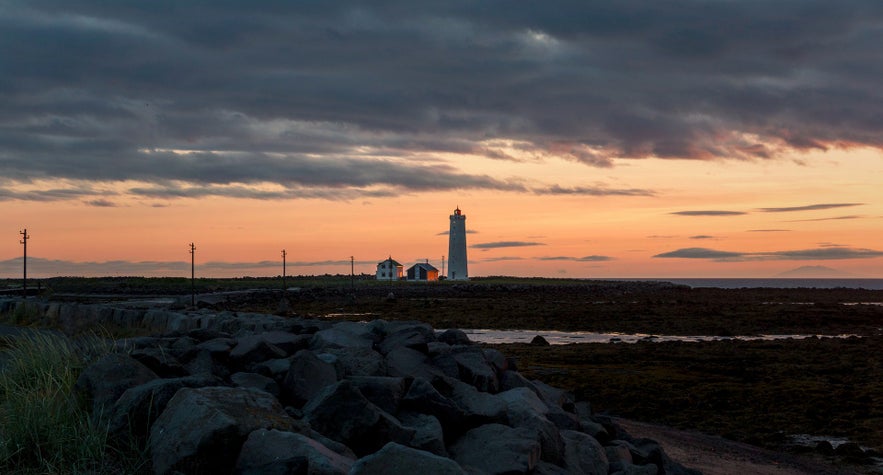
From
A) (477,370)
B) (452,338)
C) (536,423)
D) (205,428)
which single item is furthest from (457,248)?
(205,428)

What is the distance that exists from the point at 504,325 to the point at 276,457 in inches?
1244

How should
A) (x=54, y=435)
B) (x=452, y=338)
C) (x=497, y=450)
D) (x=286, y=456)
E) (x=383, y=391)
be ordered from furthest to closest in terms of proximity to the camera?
(x=452, y=338)
(x=383, y=391)
(x=497, y=450)
(x=54, y=435)
(x=286, y=456)

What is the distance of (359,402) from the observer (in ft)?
21.8

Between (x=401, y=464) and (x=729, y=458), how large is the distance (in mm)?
8481

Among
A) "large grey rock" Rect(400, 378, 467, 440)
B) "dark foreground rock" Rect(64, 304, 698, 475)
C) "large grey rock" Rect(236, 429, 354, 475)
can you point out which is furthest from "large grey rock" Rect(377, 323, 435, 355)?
"large grey rock" Rect(236, 429, 354, 475)

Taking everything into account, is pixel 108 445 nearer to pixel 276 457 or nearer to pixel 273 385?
pixel 276 457

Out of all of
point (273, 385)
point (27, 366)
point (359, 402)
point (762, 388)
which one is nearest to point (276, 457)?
point (359, 402)

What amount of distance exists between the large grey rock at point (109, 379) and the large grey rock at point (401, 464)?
2815 millimetres

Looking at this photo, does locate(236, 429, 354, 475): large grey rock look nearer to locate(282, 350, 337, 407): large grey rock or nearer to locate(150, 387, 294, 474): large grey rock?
locate(150, 387, 294, 474): large grey rock

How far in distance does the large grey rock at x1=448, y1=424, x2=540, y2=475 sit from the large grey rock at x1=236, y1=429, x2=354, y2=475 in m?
1.60

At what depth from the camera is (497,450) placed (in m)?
7.01

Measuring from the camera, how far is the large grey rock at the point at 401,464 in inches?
194

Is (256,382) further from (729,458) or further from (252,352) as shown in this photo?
(729,458)

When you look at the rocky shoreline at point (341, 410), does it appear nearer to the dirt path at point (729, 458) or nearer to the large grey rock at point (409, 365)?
the large grey rock at point (409, 365)
